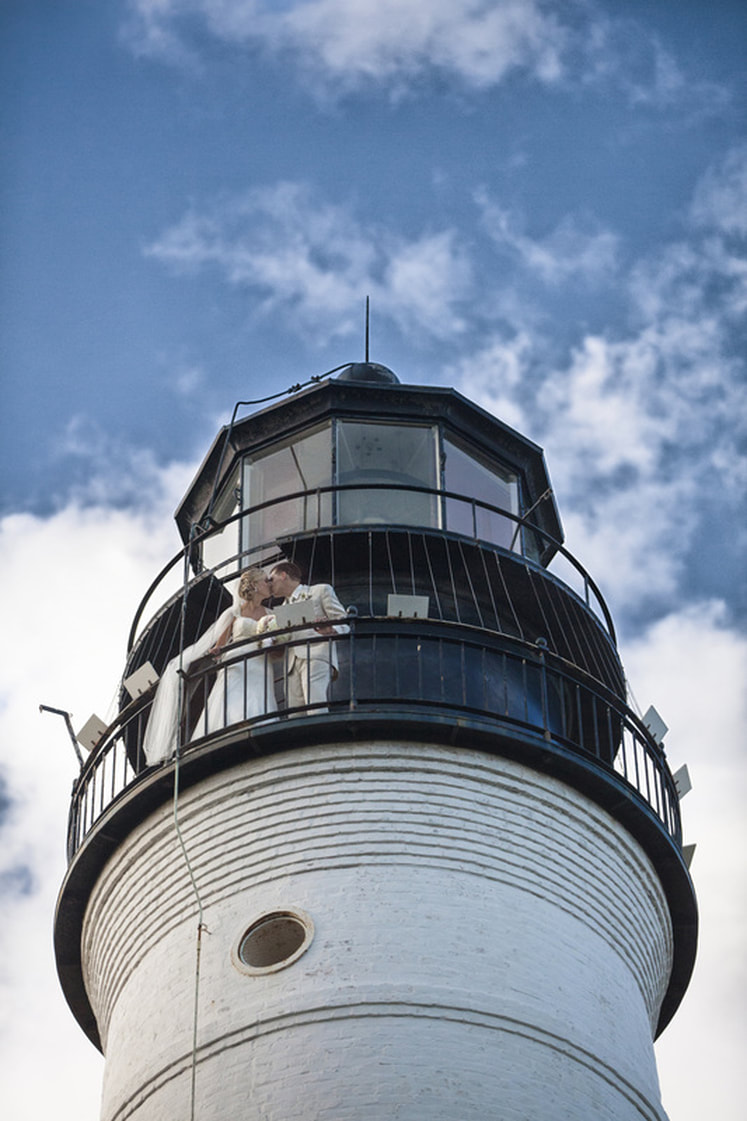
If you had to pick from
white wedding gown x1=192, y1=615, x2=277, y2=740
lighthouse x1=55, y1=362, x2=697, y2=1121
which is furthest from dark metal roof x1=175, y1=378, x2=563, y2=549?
white wedding gown x1=192, y1=615, x2=277, y2=740

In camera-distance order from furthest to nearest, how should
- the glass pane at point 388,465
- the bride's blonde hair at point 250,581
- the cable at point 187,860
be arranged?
the glass pane at point 388,465 → the bride's blonde hair at point 250,581 → the cable at point 187,860

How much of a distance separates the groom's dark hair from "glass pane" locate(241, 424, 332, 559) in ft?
3.10

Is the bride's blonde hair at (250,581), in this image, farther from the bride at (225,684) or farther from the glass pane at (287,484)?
the glass pane at (287,484)

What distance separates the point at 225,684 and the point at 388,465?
167 inches

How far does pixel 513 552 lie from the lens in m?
20.6

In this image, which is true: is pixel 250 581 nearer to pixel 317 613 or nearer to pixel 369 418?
pixel 317 613

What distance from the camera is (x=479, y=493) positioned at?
2241 centimetres

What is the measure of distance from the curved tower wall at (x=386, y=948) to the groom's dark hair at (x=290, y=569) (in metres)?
2.65

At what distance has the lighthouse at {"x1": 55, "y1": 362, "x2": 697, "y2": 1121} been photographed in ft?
52.6

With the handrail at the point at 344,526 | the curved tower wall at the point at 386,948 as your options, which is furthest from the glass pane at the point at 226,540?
the curved tower wall at the point at 386,948

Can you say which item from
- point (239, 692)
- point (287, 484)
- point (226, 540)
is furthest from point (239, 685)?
point (287, 484)

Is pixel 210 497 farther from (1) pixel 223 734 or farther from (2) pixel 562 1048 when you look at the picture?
(2) pixel 562 1048

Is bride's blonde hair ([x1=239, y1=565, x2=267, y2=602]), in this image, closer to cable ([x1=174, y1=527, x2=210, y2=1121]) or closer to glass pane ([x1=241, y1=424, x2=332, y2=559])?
cable ([x1=174, y1=527, x2=210, y2=1121])

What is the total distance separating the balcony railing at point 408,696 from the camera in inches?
706
